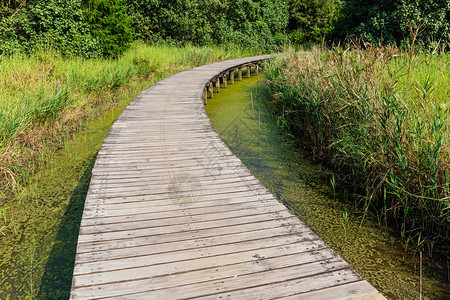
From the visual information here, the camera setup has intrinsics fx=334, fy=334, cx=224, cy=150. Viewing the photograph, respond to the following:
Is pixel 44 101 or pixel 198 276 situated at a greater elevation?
pixel 44 101

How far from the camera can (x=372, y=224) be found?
10.7 ft

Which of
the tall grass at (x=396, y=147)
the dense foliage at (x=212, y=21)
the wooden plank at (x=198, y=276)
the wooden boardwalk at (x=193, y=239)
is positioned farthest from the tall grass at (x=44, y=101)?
the dense foliage at (x=212, y=21)

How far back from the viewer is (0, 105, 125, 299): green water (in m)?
2.45

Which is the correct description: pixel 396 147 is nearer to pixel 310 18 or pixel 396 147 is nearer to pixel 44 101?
pixel 44 101

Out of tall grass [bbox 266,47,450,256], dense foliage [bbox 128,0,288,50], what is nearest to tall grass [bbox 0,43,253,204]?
tall grass [bbox 266,47,450,256]

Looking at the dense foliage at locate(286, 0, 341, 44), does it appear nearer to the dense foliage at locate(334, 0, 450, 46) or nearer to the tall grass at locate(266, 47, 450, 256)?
the dense foliage at locate(334, 0, 450, 46)

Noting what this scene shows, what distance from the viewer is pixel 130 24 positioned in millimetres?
14969

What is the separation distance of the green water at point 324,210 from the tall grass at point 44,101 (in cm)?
259

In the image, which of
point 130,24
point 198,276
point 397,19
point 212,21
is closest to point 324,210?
point 198,276

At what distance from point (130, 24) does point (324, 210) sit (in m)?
14.1

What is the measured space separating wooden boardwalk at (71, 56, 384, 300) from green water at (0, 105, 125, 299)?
569 mm

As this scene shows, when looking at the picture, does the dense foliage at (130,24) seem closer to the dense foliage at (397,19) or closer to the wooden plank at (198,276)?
the dense foliage at (397,19)

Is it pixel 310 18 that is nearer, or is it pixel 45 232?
pixel 45 232

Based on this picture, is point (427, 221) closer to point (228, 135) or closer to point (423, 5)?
point (228, 135)
